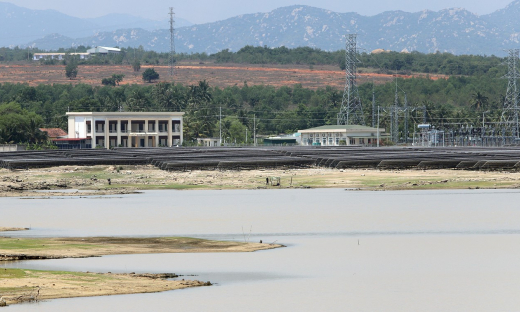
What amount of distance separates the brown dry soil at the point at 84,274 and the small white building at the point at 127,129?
467ft

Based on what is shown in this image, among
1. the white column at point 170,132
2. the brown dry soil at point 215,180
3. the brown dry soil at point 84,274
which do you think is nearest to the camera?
the brown dry soil at point 84,274

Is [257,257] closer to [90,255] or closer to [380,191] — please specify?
[90,255]

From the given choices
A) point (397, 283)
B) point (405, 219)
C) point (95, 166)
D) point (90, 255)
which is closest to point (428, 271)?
point (397, 283)

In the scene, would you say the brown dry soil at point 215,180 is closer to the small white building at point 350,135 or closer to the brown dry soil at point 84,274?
the brown dry soil at point 84,274

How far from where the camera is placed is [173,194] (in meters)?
76.4

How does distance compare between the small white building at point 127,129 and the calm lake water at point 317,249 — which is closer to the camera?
the calm lake water at point 317,249

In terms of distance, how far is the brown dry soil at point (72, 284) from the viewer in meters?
24.9

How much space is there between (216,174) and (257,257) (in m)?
59.0

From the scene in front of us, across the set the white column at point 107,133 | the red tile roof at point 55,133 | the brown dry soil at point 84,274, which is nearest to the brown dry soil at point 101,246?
the brown dry soil at point 84,274

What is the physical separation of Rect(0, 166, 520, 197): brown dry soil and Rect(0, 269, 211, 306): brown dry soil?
4746 cm

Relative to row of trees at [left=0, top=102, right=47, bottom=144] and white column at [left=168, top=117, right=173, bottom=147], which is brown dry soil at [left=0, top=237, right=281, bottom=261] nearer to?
row of trees at [left=0, top=102, right=47, bottom=144]

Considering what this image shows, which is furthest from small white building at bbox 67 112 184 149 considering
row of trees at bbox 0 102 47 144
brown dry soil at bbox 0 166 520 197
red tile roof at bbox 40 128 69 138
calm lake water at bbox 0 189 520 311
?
calm lake water at bbox 0 189 520 311

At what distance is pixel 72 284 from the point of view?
86.5 ft

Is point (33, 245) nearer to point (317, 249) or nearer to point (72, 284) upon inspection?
point (72, 284)
